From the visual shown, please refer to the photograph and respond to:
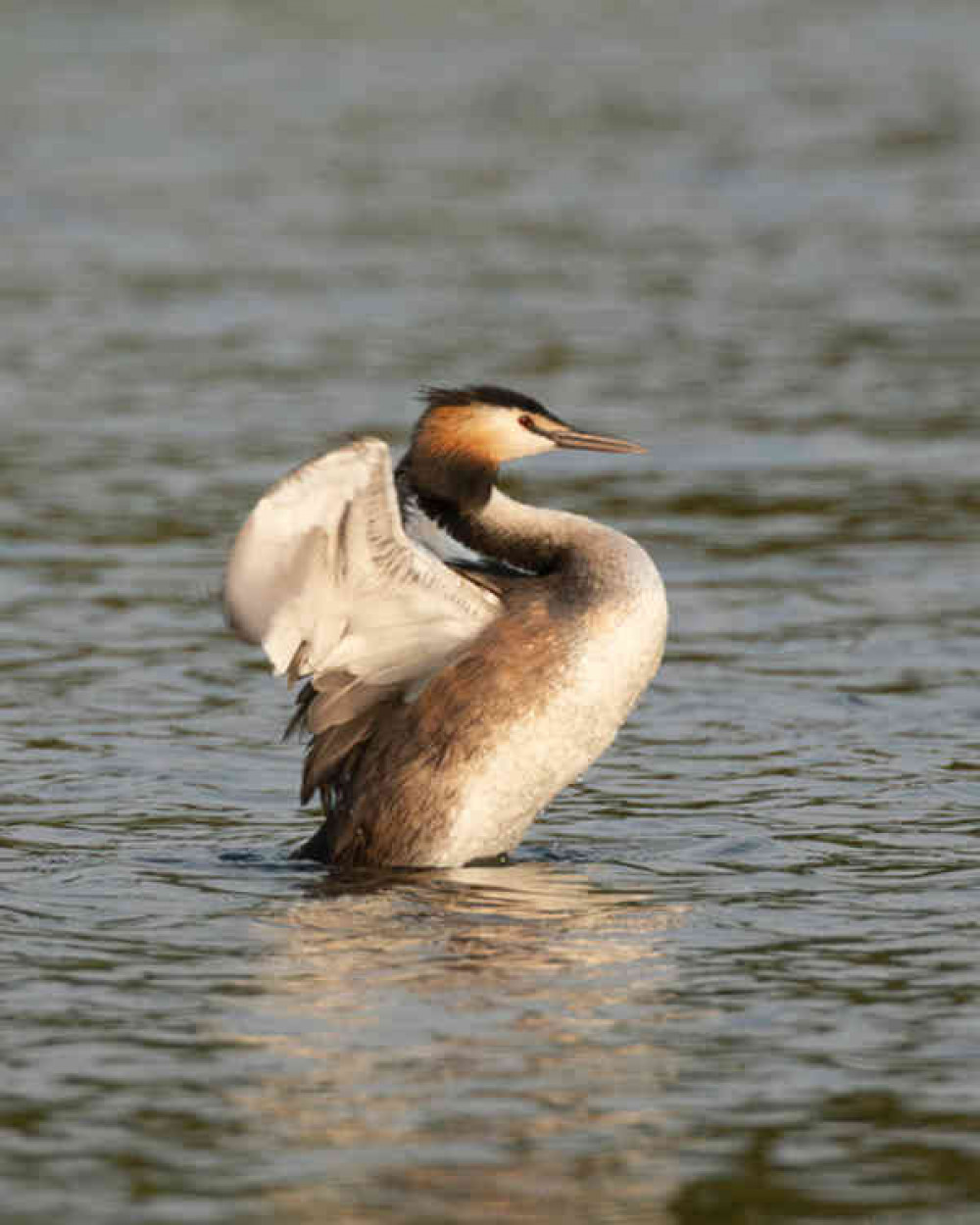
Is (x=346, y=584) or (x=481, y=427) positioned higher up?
(x=481, y=427)

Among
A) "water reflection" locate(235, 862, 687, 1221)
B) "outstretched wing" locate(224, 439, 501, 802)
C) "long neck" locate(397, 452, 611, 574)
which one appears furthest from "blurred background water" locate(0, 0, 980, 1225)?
"long neck" locate(397, 452, 611, 574)

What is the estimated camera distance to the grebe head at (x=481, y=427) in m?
8.96

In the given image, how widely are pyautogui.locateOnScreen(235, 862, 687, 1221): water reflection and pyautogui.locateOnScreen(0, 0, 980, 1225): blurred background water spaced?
18 millimetres

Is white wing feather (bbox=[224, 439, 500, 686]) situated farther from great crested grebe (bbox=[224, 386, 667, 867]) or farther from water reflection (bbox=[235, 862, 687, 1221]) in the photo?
water reflection (bbox=[235, 862, 687, 1221])

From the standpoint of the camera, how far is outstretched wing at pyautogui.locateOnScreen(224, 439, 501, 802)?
26.1 ft

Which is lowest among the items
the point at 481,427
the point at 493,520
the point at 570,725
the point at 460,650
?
the point at 570,725

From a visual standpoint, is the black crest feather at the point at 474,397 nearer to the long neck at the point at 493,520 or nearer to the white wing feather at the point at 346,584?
the long neck at the point at 493,520

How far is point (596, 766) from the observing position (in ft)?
33.9

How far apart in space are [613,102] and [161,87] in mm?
Answer: 5685

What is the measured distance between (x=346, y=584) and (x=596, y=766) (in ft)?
7.34

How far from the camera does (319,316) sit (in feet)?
66.5

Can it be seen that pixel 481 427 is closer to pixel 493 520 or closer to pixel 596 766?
pixel 493 520

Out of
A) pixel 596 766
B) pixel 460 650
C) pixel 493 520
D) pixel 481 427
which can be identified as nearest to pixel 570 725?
pixel 460 650

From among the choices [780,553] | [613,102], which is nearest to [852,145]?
[613,102]
